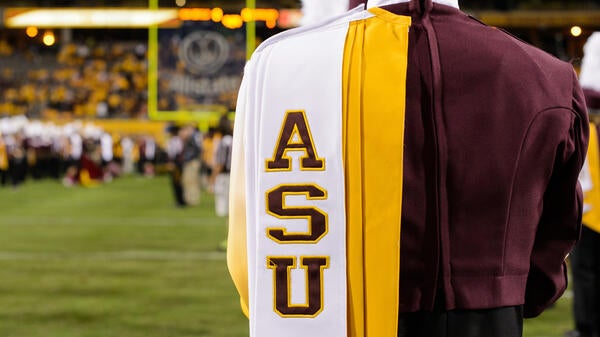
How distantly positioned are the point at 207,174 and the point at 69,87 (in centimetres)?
2128

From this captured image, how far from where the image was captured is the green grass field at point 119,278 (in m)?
7.42

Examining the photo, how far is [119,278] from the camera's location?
32.0 feet

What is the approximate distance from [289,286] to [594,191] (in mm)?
4414

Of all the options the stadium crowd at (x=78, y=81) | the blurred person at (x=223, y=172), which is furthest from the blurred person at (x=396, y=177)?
the stadium crowd at (x=78, y=81)

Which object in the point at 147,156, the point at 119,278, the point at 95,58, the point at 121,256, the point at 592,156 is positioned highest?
the point at 592,156

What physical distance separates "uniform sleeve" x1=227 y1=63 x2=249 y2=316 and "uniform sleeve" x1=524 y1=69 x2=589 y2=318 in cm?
66

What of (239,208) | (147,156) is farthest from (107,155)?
(239,208)

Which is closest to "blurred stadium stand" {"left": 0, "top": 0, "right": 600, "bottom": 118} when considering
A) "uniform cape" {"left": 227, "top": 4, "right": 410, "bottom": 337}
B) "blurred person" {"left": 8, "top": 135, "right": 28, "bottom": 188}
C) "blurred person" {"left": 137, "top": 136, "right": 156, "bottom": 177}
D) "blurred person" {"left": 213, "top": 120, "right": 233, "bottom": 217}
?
"blurred person" {"left": 137, "top": 136, "right": 156, "bottom": 177}

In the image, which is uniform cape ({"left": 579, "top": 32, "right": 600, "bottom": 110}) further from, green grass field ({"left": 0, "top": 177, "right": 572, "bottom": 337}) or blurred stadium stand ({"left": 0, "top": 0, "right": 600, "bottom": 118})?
blurred stadium stand ({"left": 0, "top": 0, "right": 600, "bottom": 118})

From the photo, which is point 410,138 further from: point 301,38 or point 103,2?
point 103,2

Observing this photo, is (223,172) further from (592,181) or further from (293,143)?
(293,143)

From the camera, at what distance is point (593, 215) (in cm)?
626

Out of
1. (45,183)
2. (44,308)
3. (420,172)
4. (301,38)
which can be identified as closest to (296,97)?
(301,38)

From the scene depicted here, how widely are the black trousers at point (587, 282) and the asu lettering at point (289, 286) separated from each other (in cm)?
442
